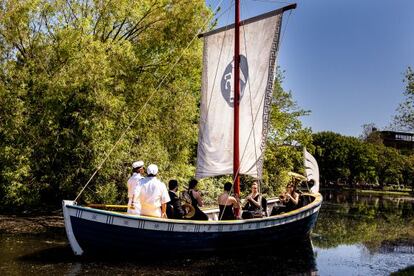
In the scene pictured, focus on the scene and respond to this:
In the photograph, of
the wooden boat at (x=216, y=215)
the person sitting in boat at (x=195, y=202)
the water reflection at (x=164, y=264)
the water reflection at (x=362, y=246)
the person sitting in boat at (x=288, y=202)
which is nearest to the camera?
the water reflection at (x=164, y=264)

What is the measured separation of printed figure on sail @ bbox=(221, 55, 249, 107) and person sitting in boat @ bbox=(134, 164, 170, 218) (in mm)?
6030

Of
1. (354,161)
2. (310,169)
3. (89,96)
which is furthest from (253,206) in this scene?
(354,161)

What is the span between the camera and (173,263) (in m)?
13.2

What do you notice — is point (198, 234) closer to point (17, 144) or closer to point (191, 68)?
point (17, 144)

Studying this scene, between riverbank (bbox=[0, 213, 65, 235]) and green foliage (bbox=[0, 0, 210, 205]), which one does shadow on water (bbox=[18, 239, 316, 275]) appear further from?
green foliage (bbox=[0, 0, 210, 205])

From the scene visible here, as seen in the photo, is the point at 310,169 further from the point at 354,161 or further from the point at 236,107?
the point at 354,161

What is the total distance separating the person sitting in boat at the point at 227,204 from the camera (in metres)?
15.0

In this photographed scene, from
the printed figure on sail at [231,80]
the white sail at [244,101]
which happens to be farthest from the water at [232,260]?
A: the printed figure on sail at [231,80]

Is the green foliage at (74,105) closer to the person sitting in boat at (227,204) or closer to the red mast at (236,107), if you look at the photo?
the red mast at (236,107)

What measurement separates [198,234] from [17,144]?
11.7m

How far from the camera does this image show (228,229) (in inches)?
571

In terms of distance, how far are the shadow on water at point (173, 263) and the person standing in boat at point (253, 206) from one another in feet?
4.79

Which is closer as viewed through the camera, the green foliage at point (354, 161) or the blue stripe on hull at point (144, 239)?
the blue stripe on hull at point (144, 239)

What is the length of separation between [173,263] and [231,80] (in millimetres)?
8030
